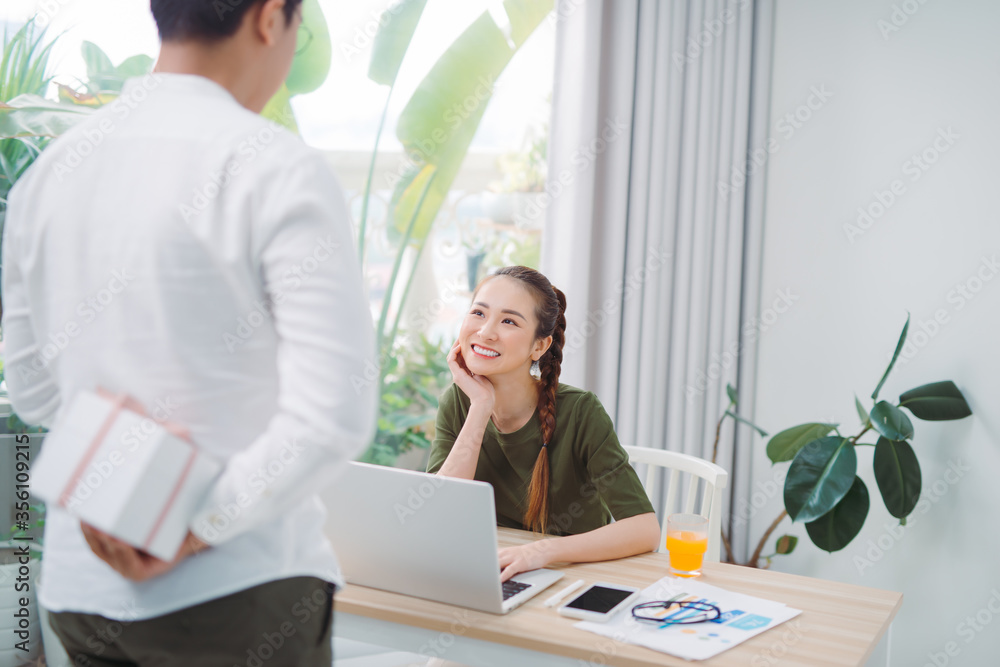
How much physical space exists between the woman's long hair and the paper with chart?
47 cm

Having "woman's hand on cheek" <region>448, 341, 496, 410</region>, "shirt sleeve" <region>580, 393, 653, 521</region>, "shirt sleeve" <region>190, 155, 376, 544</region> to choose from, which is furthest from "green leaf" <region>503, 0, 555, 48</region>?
"shirt sleeve" <region>190, 155, 376, 544</region>

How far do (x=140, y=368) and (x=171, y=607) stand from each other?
21 centimetres

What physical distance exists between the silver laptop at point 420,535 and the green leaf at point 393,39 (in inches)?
69.8

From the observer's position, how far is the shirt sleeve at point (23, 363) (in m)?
0.84

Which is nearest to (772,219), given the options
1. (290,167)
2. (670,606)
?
(670,606)

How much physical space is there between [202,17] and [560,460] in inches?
50.6

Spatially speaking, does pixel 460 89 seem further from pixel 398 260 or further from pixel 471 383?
pixel 471 383

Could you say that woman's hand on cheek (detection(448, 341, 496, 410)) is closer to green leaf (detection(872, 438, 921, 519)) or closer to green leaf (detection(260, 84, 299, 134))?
green leaf (detection(260, 84, 299, 134))

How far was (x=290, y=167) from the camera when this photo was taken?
0.70 metres

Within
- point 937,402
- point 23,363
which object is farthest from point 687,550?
point 937,402

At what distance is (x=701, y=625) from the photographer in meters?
1.21

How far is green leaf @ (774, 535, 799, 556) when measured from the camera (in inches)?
104

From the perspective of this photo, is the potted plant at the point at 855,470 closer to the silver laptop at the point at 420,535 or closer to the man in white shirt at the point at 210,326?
the silver laptop at the point at 420,535

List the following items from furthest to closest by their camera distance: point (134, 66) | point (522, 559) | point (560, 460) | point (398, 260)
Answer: point (398, 260), point (134, 66), point (560, 460), point (522, 559)
